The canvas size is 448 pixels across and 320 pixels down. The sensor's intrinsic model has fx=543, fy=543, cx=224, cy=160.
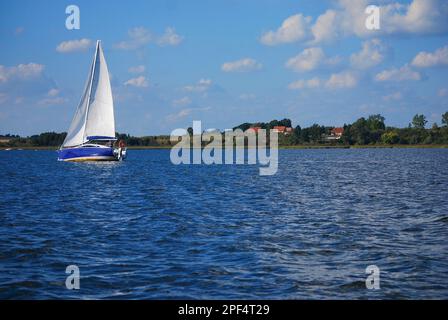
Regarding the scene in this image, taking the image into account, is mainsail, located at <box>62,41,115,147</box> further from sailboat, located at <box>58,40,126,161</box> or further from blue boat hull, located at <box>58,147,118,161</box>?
blue boat hull, located at <box>58,147,118,161</box>

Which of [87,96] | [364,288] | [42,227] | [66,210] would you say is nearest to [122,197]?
[66,210]

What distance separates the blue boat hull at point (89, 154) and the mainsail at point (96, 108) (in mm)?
1974

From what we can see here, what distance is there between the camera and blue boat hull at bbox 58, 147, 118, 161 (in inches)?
3910

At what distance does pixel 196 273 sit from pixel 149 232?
9020mm

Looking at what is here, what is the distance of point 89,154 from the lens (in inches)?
3927

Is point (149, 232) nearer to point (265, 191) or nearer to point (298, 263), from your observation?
point (298, 263)

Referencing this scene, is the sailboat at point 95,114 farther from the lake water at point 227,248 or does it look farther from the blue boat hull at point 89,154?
the lake water at point 227,248

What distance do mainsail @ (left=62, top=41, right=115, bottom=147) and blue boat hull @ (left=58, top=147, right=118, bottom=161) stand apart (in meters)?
1.97

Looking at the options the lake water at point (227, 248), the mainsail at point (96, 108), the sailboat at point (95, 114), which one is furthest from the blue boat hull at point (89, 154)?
the lake water at point (227, 248)

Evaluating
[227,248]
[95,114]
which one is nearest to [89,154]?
[95,114]

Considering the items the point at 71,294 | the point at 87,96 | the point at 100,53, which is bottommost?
the point at 71,294

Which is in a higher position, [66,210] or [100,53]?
[100,53]

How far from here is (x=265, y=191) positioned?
5041cm

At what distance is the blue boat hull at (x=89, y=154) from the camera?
326ft
